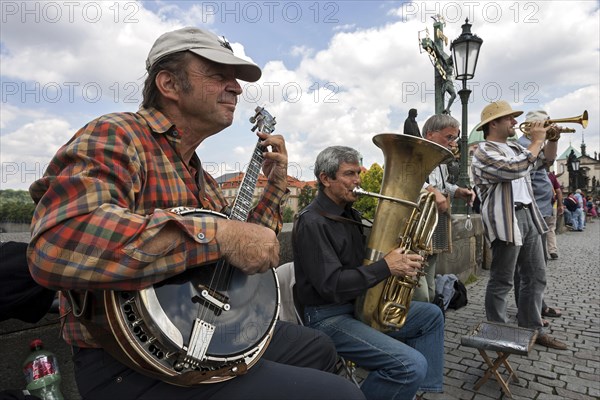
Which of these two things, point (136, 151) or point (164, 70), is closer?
point (136, 151)

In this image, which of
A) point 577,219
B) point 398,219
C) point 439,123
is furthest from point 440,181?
point 577,219

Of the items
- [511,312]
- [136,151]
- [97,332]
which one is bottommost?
[511,312]

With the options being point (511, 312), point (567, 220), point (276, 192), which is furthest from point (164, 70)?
point (567, 220)

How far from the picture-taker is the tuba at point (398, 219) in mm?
2570

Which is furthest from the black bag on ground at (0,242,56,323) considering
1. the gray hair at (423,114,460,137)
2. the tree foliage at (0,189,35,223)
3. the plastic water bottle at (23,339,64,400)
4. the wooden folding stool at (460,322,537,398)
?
the gray hair at (423,114,460,137)

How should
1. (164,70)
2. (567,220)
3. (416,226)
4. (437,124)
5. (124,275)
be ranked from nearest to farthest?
(124,275) → (164,70) → (416,226) → (437,124) → (567,220)

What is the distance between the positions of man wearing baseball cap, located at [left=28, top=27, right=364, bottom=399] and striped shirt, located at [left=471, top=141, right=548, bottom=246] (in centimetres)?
300

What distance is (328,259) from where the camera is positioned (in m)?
2.42

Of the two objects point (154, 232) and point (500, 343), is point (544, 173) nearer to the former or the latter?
point (500, 343)

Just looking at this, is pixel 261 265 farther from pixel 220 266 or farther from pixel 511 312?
pixel 511 312

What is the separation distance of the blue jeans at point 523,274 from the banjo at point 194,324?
332cm

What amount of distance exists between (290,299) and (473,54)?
239 inches

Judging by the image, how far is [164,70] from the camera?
166cm

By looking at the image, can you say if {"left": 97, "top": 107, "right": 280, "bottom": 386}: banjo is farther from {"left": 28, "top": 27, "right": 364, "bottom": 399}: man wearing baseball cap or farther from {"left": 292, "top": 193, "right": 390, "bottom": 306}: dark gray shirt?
{"left": 292, "top": 193, "right": 390, "bottom": 306}: dark gray shirt
